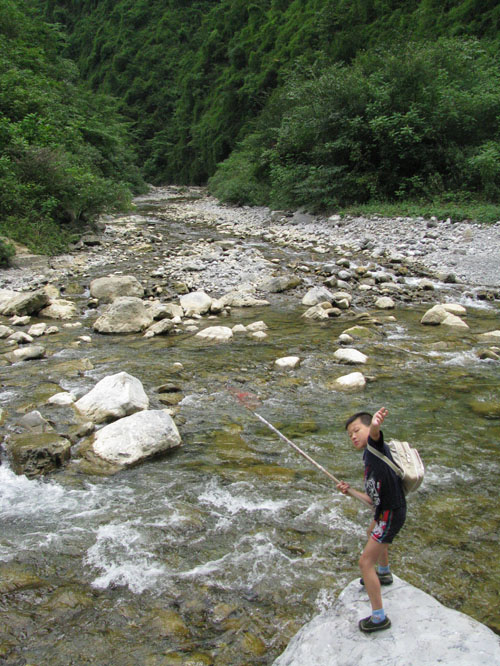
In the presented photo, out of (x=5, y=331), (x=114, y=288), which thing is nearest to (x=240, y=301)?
(x=114, y=288)

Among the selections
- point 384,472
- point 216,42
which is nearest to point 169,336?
point 384,472

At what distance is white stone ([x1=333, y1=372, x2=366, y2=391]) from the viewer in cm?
512

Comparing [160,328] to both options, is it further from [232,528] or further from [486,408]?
[486,408]

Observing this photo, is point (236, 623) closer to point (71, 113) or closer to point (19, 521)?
point (19, 521)

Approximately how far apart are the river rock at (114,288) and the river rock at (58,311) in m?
0.79

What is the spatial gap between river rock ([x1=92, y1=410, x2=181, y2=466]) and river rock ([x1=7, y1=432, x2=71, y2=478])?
Result: 271 mm

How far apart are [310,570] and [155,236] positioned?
49.4ft

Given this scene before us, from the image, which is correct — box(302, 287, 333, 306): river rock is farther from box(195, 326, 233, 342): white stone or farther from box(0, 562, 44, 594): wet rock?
box(0, 562, 44, 594): wet rock

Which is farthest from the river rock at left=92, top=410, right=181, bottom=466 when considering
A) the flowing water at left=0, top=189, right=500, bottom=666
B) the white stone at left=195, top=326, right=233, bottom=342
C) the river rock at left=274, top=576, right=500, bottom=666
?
the white stone at left=195, top=326, right=233, bottom=342

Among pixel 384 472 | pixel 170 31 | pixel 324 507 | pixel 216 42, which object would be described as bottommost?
pixel 324 507

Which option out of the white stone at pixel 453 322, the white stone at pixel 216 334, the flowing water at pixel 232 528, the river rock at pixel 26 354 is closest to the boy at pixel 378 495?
the flowing water at pixel 232 528

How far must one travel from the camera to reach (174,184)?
177 ft

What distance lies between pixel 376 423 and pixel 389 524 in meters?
0.55

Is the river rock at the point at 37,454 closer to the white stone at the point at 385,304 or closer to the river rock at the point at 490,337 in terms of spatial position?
the river rock at the point at 490,337
